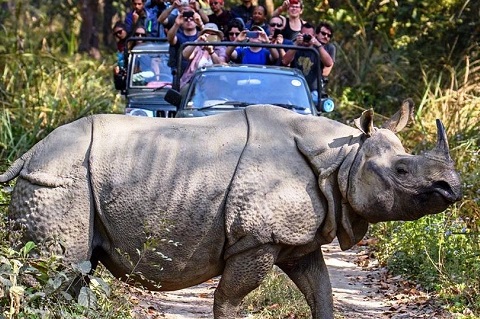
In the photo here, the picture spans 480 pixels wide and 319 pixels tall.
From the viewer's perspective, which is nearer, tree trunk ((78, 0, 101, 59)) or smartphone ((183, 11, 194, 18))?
smartphone ((183, 11, 194, 18))

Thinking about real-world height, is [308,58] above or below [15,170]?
below

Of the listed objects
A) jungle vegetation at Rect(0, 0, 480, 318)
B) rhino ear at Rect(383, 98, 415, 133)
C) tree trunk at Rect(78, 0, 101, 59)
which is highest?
rhino ear at Rect(383, 98, 415, 133)

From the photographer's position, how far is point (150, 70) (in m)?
16.0

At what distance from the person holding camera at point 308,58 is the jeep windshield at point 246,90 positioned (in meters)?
1.33

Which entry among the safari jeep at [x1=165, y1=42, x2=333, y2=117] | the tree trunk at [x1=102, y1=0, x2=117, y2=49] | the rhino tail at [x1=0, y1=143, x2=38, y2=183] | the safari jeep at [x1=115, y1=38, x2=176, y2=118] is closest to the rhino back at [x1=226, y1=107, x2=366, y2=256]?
the rhino tail at [x1=0, y1=143, x2=38, y2=183]

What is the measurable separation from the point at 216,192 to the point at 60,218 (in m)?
0.90

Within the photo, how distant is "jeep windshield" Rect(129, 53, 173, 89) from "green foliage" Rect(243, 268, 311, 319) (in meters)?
7.00

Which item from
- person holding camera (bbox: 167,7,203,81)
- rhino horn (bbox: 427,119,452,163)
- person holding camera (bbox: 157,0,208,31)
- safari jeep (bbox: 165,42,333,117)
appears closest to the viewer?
rhino horn (bbox: 427,119,452,163)

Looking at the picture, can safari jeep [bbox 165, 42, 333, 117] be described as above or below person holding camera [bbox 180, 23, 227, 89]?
above

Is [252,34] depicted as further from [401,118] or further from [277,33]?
[401,118]

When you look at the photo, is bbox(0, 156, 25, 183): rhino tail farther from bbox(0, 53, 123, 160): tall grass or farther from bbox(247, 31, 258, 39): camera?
bbox(247, 31, 258, 39): camera

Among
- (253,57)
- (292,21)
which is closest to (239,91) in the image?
(253,57)

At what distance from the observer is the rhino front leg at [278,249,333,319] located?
722cm

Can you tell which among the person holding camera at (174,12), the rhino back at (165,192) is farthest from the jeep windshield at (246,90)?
the rhino back at (165,192)
